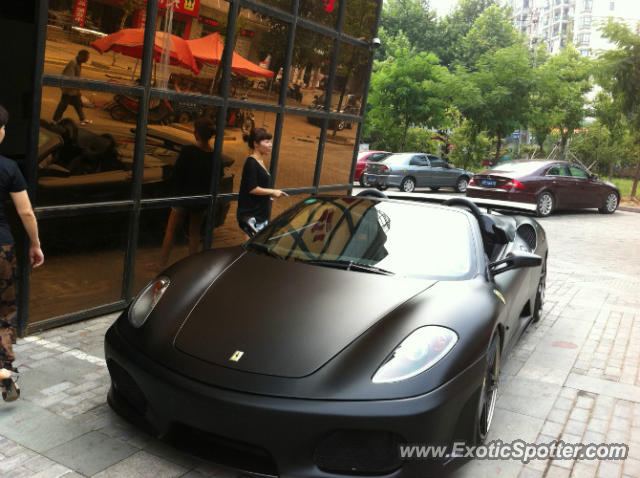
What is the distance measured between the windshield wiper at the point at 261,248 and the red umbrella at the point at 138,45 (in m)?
2.25

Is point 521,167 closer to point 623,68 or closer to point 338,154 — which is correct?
point 338,154

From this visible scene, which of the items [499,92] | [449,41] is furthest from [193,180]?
[449,41]

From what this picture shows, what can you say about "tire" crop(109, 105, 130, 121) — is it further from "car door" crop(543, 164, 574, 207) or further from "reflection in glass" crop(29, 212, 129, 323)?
"car door" crop(543, 164, 574, 207)

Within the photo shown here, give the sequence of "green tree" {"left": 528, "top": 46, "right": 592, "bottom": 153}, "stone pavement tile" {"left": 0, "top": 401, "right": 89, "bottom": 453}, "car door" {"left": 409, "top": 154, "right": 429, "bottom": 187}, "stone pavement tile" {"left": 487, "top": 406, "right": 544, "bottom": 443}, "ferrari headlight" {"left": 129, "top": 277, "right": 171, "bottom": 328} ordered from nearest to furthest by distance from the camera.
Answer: "stone pavement tile" {"left": 0, "top": 401, "right": 89, "bottom": 453} → "ferrari headlight" {"left": 129, "top": 277, "right": 171, "bottom": 328} → "stone pavement tile" {"left": 487, "top": 406, "right": 544, "bottom": 443} → "car door" {"left": 409, "top": 154, "right": 429, "bottom": 187} → "green tree" {"left": 528, "top": 46, "right": 592, "bottom": 153}

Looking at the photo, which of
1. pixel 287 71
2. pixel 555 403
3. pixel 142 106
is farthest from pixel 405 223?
pixel 287 71

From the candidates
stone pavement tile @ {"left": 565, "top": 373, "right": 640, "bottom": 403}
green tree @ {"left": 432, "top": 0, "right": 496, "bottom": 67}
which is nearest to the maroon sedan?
stone pavement tile @ {"left": 565, "top": 373, "right": 640, "bottom": 403}

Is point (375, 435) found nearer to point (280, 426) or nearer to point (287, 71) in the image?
point (280, 426)

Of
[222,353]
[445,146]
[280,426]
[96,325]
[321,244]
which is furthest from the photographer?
[445,146]

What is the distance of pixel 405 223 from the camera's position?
4.43 metres

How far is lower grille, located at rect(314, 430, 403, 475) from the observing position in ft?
9.24

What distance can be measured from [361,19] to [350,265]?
6.01 metres

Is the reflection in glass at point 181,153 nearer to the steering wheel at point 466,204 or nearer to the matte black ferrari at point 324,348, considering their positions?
the matte black ferrari at point 324,348

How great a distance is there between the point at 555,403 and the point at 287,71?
4.92 m

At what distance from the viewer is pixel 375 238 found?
4.26 metres
